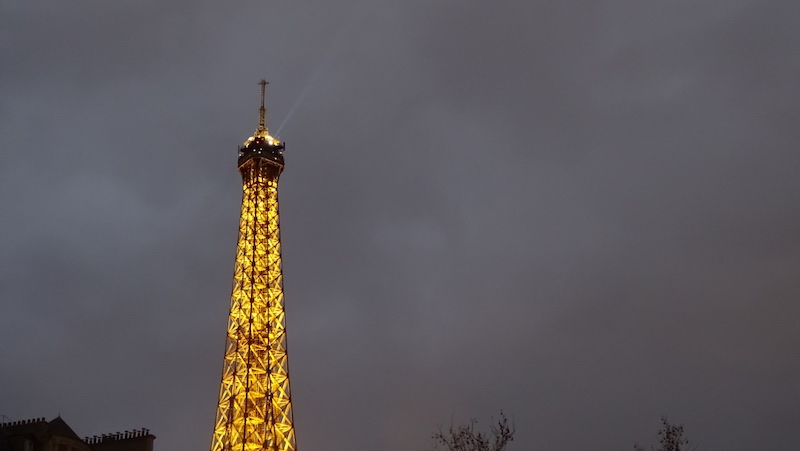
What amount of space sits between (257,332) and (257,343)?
31.6 inches

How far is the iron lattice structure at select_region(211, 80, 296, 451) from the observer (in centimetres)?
6141

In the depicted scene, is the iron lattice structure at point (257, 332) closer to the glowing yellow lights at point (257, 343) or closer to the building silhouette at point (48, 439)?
the glowing yellow lights at point (257, 343)

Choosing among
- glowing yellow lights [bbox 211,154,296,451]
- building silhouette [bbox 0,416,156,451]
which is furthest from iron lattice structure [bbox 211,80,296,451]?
building silhouette [bbox 0,416,156,451]

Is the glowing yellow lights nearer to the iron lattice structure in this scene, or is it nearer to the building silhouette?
the iron lattice structure

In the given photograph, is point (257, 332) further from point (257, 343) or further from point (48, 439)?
point (48, 439)

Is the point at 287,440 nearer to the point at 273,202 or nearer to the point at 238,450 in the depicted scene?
the point at 238,450

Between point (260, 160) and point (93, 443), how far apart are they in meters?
28.2

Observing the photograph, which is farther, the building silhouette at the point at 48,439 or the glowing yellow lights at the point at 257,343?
the glowing yellow lights at the point at 257,343

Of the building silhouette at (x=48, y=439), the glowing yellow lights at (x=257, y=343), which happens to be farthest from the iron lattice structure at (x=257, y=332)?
the building silhouette at (x=48, y=439)

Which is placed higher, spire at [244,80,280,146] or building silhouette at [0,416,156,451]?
spire at [244,80,280,146]

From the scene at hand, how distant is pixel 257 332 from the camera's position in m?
64.9

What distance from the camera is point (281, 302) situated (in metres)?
66.8

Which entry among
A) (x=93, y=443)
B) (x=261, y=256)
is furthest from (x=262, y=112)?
(x=93, y=443)

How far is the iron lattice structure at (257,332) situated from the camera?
61.4 m
